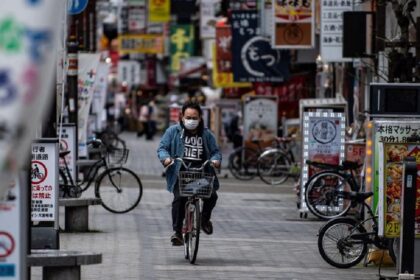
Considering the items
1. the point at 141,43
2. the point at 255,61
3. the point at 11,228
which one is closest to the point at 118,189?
the point at 11,228

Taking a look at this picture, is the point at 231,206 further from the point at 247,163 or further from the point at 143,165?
the point at 143,165

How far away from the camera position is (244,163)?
34.0 metres

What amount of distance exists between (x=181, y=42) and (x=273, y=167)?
1701 inches

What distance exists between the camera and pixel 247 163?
34.0 metres

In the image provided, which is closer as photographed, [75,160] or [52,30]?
[52,30]

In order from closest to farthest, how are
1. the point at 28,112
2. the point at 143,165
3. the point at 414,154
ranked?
the point at 28,112, the point at 414,154, the point at 143,165

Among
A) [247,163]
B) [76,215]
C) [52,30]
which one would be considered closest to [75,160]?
[76,215]

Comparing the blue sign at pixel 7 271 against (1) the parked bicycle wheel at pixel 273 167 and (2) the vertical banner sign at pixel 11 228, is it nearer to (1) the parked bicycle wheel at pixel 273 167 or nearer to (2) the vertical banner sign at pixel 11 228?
(2) the vertical banner sign at pixel 11 228

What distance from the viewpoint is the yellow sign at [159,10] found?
195ft

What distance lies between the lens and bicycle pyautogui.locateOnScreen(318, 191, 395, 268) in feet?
45.7

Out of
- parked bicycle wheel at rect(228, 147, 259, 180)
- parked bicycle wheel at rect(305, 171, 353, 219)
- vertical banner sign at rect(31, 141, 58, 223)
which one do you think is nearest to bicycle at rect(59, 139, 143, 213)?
A: parked bicycle wheel at rect(305, 171, 353, 219)

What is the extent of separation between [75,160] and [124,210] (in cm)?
127

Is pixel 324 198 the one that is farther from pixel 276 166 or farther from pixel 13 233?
pixel 13 233

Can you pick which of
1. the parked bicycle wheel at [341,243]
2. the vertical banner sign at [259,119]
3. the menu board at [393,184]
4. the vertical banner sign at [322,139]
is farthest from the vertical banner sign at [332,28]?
the menu board at [393,184]
